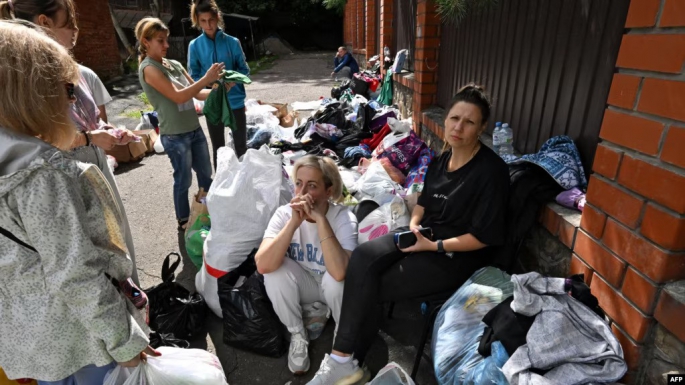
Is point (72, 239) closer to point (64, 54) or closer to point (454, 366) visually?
point (64, 54)

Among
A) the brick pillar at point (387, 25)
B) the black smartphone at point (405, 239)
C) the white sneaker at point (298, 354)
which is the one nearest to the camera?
the black smartphone at point (405, 239)

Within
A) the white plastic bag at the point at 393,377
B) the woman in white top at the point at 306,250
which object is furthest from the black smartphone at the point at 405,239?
the white plastic bag at the point at 393,377

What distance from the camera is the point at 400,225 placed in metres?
2.46

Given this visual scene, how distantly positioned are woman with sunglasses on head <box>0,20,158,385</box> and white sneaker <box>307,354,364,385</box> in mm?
921

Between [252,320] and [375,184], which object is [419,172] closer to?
[375,184]

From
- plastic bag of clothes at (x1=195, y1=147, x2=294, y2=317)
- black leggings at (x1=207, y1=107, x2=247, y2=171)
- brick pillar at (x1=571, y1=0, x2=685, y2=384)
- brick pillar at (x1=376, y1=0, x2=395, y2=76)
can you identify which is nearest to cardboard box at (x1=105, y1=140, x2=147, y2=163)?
black leggings at (x1=207, y1=107, x2=247, y2=171)

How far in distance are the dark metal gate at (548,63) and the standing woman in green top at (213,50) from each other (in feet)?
7.46

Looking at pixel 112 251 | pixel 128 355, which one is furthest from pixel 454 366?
pixel 112 251

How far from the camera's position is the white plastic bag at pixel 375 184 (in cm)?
313

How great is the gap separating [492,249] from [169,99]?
2.64 m

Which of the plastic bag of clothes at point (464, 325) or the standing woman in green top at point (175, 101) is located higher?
the standing woman in green top at point (175, 101)

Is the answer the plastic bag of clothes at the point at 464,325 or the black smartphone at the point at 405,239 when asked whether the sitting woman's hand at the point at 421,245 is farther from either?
the plastic bag of clothes at the point at 464,325

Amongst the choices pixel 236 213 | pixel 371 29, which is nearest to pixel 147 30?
pixel 236 213

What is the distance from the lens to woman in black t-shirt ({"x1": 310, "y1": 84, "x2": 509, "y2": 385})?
1.92m
